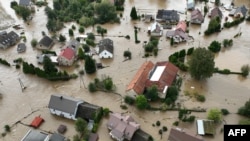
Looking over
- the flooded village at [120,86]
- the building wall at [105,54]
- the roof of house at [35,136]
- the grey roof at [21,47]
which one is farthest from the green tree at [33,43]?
the roof of house at [35,136]

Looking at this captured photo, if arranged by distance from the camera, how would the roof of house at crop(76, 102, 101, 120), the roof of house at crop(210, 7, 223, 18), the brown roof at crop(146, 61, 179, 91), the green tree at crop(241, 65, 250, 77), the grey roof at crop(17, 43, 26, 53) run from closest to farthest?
the roof of house at crop(76, 102, 101, 120) → the brown roof at crop(146, 61, 179, 91) → the green tree at crop(241, 65, 250, 77) → the grey roof at crop(17, 43, 26, 53) → the roof of house at crop(210, 7, 223, 18)

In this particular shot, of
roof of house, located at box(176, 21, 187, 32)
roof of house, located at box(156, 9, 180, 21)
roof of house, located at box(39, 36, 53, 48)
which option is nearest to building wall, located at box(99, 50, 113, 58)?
roof of house, located at box(39, 36, 53, 48)

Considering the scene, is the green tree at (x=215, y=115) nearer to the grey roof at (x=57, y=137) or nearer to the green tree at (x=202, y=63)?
the green tree at (x=202, y=63)

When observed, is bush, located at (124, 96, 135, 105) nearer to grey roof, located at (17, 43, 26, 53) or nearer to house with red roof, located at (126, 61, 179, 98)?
house with red roof, located at (126, 61, 179, 98)

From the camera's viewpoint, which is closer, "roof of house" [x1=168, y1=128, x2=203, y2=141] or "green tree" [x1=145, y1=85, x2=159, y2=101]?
"roof of house" [x1=168, y1=128, x2=203, y2=141]

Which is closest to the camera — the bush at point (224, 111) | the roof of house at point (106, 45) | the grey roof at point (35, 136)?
the grey roof at point (35, 136)
